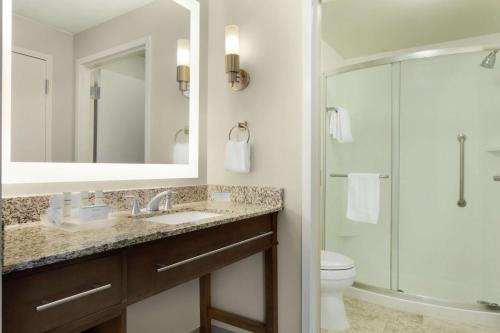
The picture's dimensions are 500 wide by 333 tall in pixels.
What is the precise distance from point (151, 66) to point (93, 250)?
3.95 feet

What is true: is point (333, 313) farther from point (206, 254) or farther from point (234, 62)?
point (234, 62)

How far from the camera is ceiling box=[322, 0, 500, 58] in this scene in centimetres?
241

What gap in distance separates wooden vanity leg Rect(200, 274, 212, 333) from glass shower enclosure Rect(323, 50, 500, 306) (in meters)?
1.22

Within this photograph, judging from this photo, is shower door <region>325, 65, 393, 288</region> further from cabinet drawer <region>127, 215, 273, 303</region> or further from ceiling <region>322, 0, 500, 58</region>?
cabinet drawer <region>127, 215, 273, 303</region>

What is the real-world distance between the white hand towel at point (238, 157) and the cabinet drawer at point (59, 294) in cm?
98

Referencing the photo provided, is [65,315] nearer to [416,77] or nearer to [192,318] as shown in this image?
[192,318]

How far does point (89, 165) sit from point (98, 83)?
0.39 metres

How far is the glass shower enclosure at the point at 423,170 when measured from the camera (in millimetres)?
2535

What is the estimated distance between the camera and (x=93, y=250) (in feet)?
2.82

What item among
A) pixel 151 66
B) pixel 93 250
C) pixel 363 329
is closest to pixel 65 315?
pixel 93 250

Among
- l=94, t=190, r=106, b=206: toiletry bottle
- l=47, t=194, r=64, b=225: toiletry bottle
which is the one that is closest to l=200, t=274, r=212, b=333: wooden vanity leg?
l=94, t=190, r=106, b=206: toiletry bottle

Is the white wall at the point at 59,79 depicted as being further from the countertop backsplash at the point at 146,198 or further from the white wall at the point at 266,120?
the white wall at the point at 266,120

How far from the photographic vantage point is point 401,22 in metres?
2.68

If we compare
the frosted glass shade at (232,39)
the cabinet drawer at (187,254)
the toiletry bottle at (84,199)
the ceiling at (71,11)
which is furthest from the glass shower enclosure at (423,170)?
the toiletry bottle at (84,199)
